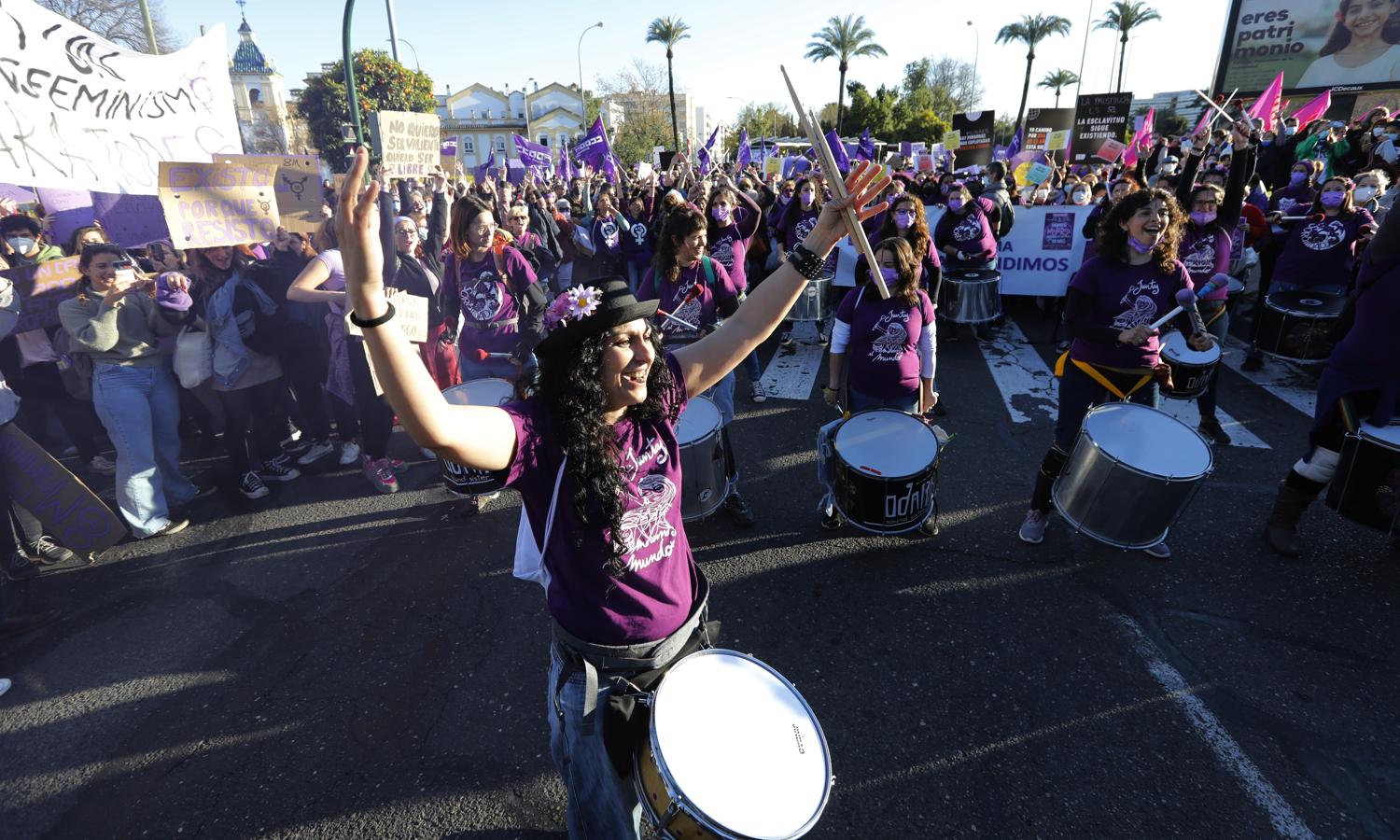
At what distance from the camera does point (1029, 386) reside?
700 cm

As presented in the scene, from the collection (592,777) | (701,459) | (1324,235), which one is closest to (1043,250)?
(1324,235)

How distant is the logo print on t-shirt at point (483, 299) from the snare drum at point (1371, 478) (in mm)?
5252

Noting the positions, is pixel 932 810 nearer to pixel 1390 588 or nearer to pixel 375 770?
pixel 375 770

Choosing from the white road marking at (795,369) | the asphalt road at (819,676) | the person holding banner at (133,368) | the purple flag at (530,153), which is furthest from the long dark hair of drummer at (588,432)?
the purple flag at (530,153)

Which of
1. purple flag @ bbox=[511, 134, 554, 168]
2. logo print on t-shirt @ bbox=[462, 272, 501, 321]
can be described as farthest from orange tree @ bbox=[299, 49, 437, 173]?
logo print on t-shirt @ bbox=[462, 272, 501, 321]

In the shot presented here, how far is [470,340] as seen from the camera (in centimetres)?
505

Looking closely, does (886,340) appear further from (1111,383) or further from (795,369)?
(795,369)

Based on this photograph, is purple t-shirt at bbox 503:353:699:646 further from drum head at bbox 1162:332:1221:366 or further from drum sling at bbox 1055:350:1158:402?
drum head at bbox 1162:332:1221:366

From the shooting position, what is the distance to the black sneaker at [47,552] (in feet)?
14.8

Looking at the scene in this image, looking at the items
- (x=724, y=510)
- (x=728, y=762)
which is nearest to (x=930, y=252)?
(x=724, y=510)

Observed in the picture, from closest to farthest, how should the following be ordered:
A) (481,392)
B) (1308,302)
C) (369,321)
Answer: (369,321)
(481,392)
(1308,302)

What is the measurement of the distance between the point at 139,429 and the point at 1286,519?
7.57 m

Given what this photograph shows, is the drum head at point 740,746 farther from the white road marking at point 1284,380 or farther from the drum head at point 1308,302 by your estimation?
the drum head at point 1308,302

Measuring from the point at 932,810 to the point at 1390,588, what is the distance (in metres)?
3.23
